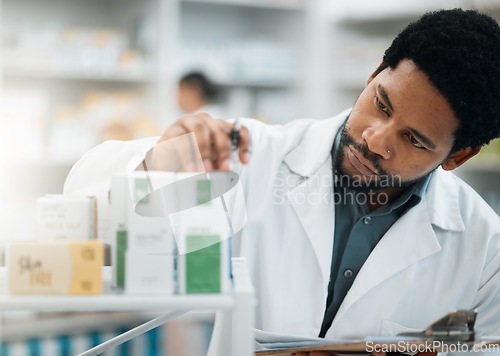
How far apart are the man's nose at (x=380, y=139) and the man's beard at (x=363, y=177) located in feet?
0.10

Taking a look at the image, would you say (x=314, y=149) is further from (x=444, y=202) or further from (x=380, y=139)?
(x=444, y=202)

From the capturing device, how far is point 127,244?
0.88 metres

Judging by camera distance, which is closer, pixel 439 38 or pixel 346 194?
pixel 439 38

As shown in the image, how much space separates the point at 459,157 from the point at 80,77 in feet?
7.14

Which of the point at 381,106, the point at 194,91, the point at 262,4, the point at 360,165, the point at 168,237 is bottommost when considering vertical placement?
the point at 168,237

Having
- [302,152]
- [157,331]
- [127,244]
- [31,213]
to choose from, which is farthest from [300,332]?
[31,213]

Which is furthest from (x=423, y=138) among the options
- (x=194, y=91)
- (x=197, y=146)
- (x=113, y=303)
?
(x=194, y=91)

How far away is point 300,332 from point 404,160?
0.51 metres

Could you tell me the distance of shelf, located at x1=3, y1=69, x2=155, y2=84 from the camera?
2.89m

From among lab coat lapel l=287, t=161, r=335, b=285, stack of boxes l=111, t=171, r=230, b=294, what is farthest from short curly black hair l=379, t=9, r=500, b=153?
stack of boxes l=111, t=171, r=230, b=294

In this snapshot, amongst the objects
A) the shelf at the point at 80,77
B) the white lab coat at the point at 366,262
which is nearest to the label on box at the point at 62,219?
the white lab coat at the point at 366,262

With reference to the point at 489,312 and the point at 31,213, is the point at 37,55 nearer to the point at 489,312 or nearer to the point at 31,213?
the point at 31,213

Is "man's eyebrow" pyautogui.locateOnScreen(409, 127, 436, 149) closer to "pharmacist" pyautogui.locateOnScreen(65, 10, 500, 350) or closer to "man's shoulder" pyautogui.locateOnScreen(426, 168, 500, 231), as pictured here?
"pharmacist" pyautogui.locateOnScreen(65, 10, 500, 350)

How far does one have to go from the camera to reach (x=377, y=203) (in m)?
1.55
